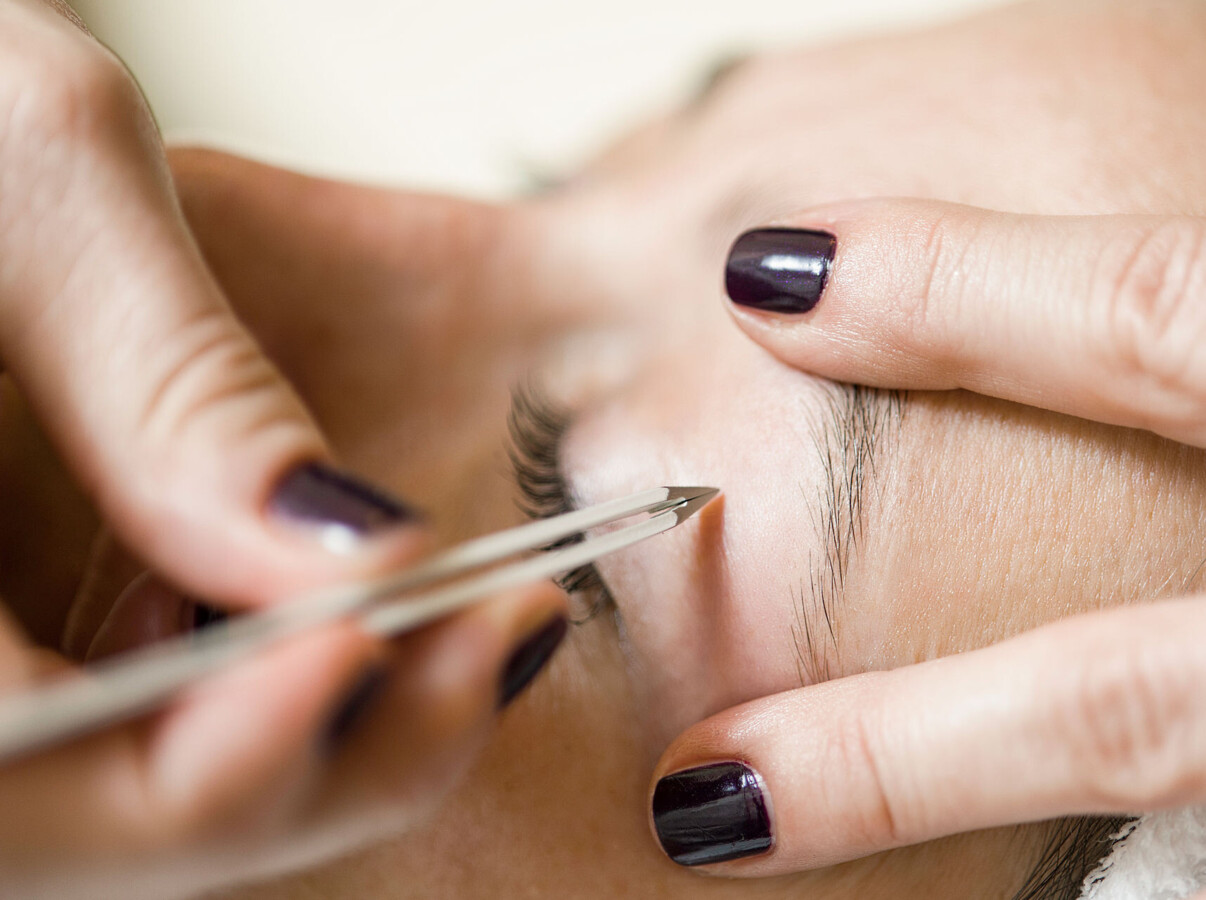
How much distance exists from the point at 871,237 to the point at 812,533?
0.67ft

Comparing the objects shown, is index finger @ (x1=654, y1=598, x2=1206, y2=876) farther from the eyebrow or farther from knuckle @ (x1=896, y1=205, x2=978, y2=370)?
knuckle @ (x1=896, y1=205, x2=978, y2=370)

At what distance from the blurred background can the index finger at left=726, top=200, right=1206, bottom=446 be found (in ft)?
2.96

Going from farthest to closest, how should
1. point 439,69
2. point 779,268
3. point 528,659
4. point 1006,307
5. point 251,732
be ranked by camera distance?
1. point 439,69
2. point 779,268
3. point 1006,307
4. point 528,659
5. point 251,732

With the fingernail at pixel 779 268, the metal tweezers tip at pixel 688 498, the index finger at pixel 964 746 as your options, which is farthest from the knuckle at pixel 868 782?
the fingernail at pixel 779 268

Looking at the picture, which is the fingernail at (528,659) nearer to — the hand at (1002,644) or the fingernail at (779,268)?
the hand at (1002,644)

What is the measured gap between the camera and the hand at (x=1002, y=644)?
0.46 meters

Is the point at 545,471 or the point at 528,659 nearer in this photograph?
the point at 528,659

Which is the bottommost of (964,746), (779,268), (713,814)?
(713,814)

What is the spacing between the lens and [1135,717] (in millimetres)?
456

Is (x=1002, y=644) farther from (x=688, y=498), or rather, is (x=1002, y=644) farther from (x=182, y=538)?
(x=182, y=538)

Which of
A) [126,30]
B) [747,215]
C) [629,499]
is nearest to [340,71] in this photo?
[126,30]

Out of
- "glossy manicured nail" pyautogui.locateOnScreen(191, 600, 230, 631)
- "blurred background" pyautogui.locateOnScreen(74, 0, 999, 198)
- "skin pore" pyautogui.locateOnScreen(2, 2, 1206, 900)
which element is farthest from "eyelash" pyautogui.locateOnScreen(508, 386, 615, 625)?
"blurred background" pyautogui.locateOnScreen(74, 0, 999, 198)

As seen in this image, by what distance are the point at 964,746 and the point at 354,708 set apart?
334 millimetres

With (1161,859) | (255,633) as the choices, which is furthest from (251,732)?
(1161,859)
